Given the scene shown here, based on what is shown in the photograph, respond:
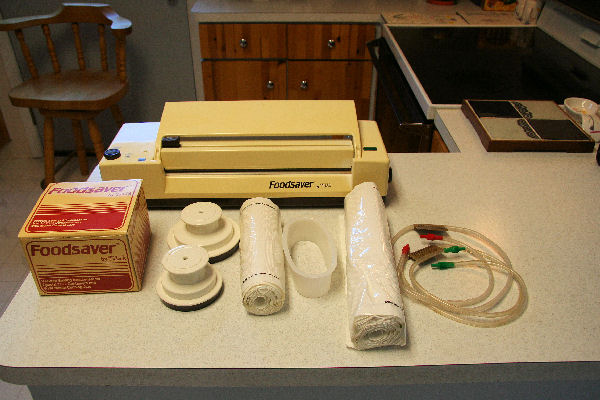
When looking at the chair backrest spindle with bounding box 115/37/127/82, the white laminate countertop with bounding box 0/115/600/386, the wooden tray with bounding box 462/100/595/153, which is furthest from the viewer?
the chair backrest spindle with bounding box 115/37/127/82

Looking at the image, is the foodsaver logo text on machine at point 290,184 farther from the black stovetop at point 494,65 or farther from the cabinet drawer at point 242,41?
the cabinet drawer at point 242,41

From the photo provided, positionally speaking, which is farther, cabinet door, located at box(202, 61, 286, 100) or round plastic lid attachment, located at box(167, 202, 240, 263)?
cabinet door, located at box(202, 61, 286, 100)

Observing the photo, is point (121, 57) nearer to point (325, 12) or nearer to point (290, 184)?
point (325, 12)

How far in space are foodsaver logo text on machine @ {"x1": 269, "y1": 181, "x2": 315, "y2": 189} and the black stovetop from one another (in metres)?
0.69

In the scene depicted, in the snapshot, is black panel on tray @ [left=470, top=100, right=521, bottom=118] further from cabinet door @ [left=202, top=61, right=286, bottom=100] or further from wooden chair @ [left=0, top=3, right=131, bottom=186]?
wooden chair @ [left=0, top=3, right=131, bottom=186]

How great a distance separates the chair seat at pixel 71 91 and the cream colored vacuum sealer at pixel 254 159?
52.1 inches

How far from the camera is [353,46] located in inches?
92.3

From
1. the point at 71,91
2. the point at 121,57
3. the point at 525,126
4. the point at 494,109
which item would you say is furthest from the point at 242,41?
the point at 525,126

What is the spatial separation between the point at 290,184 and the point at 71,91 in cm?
168

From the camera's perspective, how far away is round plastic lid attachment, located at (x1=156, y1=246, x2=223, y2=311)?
2.49 ft

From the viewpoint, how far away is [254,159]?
39.1 inches

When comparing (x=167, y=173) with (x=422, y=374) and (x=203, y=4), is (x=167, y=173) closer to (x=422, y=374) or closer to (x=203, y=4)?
(x=422, y=374)

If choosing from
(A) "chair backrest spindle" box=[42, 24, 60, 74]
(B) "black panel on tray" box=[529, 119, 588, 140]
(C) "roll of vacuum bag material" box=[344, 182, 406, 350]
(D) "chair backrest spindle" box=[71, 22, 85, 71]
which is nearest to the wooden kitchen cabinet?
(D) "chair backrest spindle" box=[71, 22, 85, 71]

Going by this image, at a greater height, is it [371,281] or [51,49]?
[371,281]
